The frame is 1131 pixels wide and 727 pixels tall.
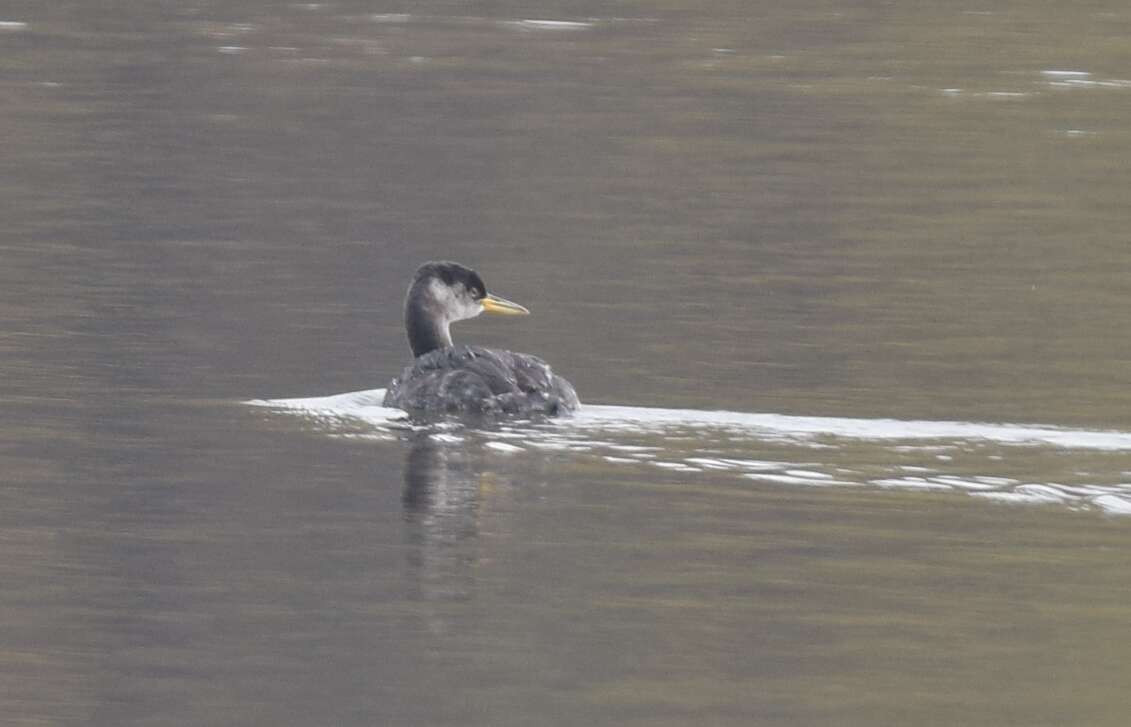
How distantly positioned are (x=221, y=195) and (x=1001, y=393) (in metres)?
9.12

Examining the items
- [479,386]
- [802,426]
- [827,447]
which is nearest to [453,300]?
[479,386]

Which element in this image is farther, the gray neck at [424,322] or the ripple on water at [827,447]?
the gray neck at [424,322]

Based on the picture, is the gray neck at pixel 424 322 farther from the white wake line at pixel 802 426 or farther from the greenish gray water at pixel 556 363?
the white wake line at pixel 802 426

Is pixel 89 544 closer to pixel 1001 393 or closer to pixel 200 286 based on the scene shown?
pixel 1001 393

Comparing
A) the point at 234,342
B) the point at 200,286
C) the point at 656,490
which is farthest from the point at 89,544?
the point at 200,286

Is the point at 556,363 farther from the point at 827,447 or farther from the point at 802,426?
the point at 827,447

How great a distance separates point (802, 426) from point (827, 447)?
1.48 feet

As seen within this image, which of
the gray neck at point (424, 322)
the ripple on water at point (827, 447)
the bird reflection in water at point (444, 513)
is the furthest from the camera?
the gray neck at point (424, 322)

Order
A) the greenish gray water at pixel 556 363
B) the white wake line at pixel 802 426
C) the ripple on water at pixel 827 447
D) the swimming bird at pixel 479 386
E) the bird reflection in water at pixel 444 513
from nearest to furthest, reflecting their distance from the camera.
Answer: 1. the greenish gray water at pixel 556 363
2. the bird reflection in water at pixel 444 513
3. the ripple on water at pixel 827 447
4. the white wake line at pixel 802 426
5. the swimming bird at pixel 479 386

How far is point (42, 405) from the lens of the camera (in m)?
13.2

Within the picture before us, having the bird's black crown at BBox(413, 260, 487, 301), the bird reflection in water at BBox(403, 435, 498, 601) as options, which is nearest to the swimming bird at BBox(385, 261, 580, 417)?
the bird reflection in water at BBox(403, 435, 498, 601)

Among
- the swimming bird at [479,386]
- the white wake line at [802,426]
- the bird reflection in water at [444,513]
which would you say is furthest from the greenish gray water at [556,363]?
the swimming bird at [479,386]

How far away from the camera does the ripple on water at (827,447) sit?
11.5 m

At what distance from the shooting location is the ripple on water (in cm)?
1154
